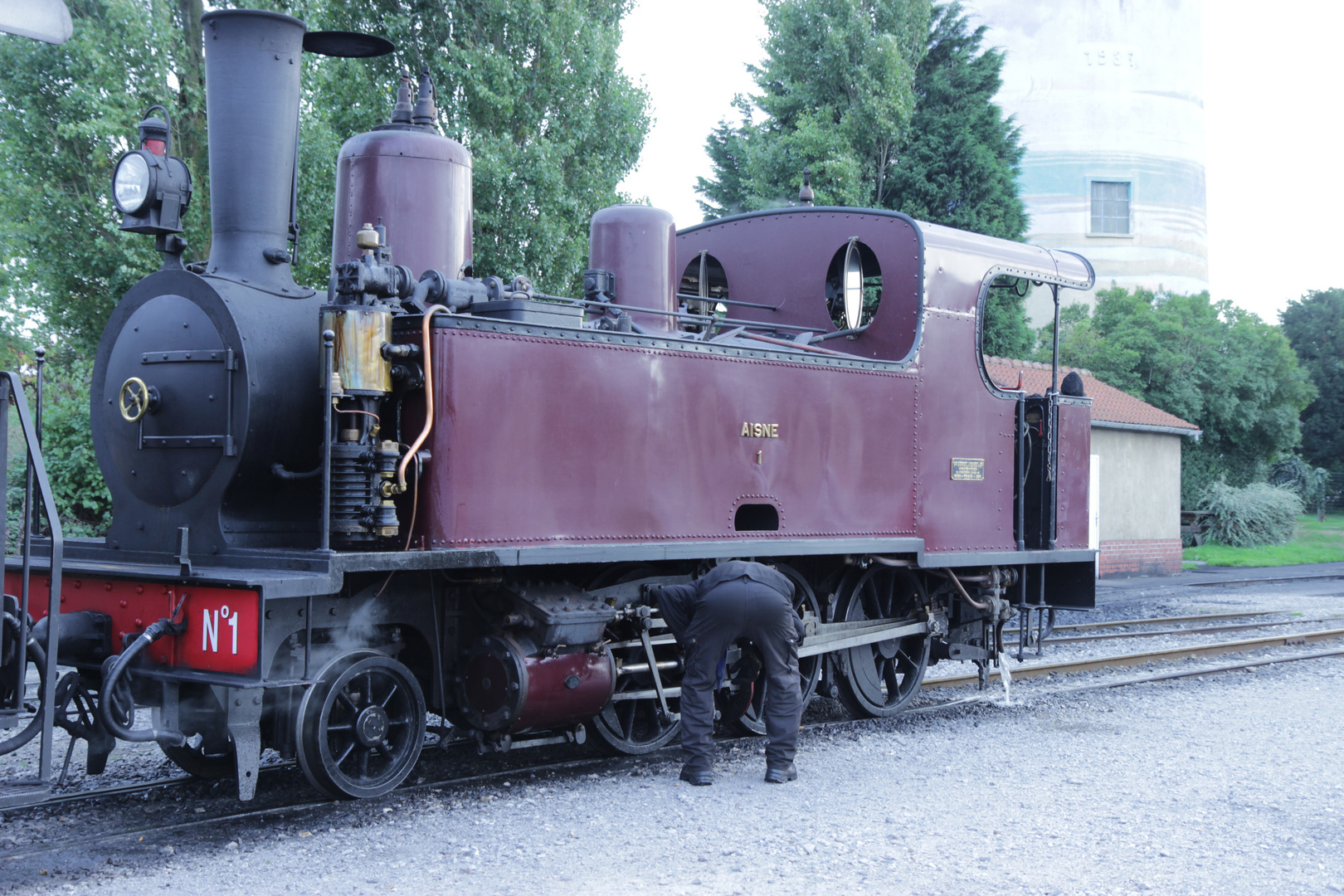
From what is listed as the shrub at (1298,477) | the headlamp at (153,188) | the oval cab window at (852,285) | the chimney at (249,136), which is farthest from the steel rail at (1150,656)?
the shrub at (1298,477)

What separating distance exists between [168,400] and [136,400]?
0.71 feet

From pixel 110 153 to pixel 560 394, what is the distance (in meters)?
10.1

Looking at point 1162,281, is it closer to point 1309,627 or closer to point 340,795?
point 1309,627

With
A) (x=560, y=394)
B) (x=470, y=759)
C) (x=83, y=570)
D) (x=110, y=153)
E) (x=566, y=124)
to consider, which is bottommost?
(x=470, y=759)

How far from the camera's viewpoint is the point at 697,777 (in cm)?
597

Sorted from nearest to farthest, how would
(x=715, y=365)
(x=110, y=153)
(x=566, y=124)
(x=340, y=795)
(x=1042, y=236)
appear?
(x=340, y=795)
(x=715, y=365)
(x=110, y=153)
(x=566, y=124)
(x=1042, y=236)

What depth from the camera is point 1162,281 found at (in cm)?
4150

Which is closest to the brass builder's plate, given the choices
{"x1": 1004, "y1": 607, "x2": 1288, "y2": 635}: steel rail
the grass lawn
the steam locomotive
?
the steam locomotive

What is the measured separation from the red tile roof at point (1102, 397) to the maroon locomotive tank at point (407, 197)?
12.5m

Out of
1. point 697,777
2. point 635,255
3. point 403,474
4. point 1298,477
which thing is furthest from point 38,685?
point 1298,477

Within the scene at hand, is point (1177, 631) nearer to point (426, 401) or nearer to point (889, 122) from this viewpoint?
point (426, 401)

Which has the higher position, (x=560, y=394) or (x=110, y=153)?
(x=110, y=153)

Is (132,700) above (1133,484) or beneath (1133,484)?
beneath

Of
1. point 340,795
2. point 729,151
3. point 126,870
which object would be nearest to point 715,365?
point 340,795
